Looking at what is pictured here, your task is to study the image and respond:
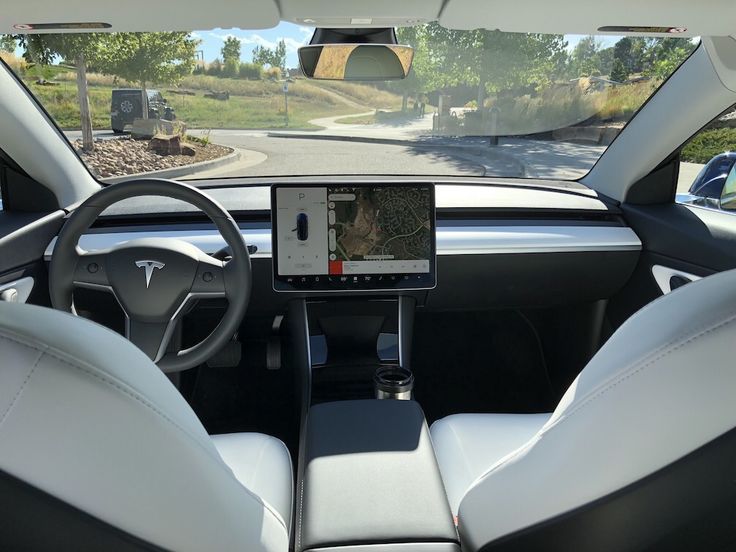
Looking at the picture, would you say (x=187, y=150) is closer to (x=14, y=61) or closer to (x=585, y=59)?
(x=14, y=61)

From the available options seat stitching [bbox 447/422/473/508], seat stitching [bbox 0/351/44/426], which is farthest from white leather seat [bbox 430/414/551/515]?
seat stitching [bbox 0/351/44/426]

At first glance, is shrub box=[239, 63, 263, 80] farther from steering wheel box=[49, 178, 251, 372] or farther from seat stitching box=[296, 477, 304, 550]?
seat stitching box=[296, 477, 304, 550]

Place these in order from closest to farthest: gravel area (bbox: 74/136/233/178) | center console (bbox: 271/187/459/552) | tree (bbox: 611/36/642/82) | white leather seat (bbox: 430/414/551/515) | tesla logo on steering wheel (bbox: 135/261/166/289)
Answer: center console (bbox: 271/187/459/552) < white leather seat (bbox: 430/414/551/515) < tesla logo on steering wheel (bbox: 135/261/166/289) < tree (bbox: 611/36/642/82) < gravel area (bbox: 74/136/233/178)

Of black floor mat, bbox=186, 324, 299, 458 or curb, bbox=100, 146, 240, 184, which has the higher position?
curb, bbox=100, 146, 240, 184

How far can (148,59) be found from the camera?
3383 mm

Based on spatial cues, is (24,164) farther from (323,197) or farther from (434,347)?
(434,347)

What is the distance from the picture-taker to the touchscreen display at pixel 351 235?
2.50 meters

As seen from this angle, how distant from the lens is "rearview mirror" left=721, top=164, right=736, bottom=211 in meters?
2.76

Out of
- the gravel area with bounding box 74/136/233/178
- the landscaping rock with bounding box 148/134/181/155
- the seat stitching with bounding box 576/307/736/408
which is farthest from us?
the landscaping rock with bounding box 148/134/181/155

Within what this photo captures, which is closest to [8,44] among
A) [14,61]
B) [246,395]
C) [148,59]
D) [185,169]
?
[14,61]

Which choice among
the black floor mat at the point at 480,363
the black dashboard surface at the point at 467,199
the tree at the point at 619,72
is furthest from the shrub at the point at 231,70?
the tree at the point at 619,72

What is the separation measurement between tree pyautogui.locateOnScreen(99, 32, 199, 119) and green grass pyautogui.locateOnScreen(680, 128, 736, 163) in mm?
2407

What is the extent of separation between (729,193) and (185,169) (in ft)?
8.80

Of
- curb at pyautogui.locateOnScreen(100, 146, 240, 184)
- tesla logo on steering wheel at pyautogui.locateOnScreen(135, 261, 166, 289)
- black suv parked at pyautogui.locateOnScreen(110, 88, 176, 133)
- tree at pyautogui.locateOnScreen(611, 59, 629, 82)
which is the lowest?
tesla logo on steering wheel at pyautogui.locateOnScreen(135, 261, 166, 289)
